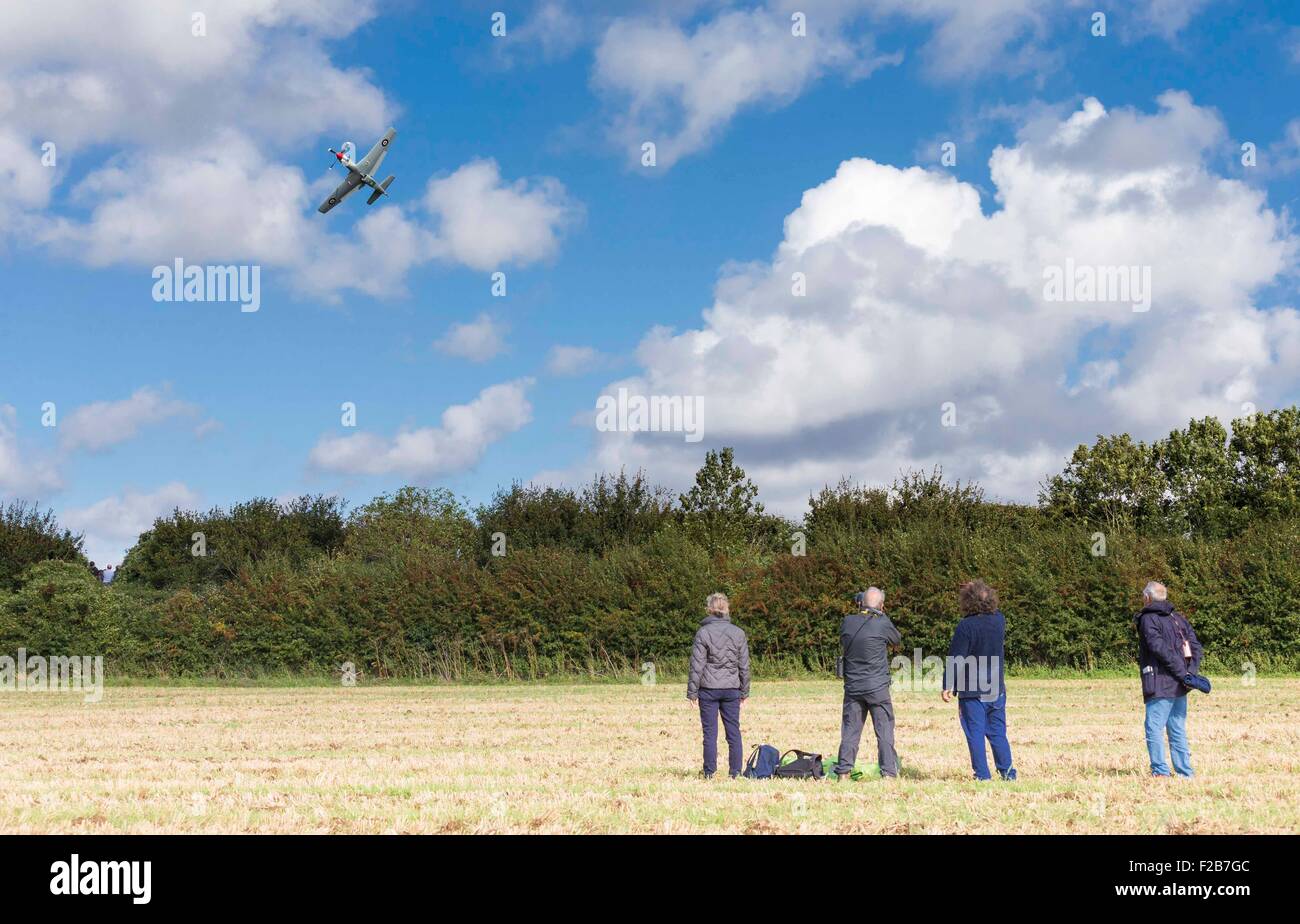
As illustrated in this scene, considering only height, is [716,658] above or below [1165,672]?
above

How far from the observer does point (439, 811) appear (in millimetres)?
9867

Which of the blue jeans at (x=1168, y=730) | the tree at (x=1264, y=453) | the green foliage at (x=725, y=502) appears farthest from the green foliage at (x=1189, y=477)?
the blue jeans at (x=1168, y=730)

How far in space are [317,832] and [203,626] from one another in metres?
32.0

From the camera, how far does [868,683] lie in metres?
12.2

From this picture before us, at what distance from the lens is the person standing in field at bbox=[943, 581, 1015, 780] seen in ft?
39.0

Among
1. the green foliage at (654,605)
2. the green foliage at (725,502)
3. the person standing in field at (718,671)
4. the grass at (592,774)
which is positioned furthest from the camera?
the green foliage at (725,502)

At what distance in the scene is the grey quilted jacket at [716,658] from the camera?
12.6m

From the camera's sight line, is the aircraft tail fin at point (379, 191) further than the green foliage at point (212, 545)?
No

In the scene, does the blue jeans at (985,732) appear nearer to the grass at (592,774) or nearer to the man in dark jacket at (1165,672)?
the grass at (592,774)

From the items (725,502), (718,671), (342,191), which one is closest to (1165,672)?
(718,671)

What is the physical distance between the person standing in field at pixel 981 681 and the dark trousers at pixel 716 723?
2112 millimetres

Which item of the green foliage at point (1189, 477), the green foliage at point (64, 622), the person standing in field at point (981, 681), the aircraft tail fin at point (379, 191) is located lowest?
the green foliage at point (64, 622)

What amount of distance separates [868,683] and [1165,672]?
9.35 ft

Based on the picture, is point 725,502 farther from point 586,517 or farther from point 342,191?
point 342,191
